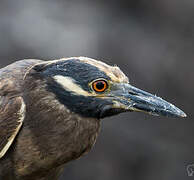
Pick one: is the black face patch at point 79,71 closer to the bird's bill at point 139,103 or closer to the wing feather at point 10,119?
the bird's bill at point 139,103

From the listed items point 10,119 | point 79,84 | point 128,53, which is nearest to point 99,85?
point 79,84

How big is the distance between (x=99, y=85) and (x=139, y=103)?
12.7 inches

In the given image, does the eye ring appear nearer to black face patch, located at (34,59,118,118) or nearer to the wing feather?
black face patch, located at (34,59,118,118)

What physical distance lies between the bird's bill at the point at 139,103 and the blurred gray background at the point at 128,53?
13.3 ft

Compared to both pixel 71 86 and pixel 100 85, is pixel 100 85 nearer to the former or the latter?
pixel 100 85

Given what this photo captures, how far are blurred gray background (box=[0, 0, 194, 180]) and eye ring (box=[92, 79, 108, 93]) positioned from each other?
4.10 metres

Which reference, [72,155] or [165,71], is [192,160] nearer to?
[165,71]

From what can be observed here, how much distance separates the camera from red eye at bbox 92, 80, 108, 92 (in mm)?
3523

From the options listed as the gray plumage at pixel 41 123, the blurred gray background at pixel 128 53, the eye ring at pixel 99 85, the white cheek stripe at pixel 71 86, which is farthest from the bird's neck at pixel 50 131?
the blurred gray background at pixel 128 53

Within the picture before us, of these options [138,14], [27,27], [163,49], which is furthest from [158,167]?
[27,27]

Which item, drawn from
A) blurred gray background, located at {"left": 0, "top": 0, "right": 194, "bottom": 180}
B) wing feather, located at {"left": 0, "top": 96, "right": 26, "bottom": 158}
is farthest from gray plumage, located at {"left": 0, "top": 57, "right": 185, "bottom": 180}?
blurred gray background, located at {"left": 0, "top": 0, "right": 194, "bottom": 180}

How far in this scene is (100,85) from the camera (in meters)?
3.54

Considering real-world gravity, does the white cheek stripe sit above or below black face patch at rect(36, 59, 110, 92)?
below

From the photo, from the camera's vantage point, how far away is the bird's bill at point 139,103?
11.6ft
